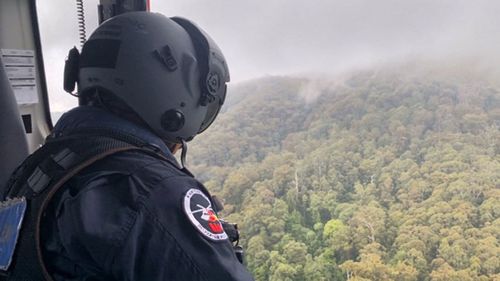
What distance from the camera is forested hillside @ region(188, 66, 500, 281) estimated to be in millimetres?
2898

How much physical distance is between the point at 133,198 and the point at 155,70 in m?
0.36

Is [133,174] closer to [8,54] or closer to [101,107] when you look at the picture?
[101,107]

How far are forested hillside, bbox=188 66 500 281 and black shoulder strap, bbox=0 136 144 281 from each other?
5.85ft

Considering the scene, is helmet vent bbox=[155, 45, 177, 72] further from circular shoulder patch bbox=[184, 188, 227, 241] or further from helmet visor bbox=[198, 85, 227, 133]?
circular shoulder patch bbox=[184, 188, 227, 241]

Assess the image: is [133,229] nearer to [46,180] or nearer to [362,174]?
[46,180]

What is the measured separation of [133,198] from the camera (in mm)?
841

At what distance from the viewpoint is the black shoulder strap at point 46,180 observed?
86 cm

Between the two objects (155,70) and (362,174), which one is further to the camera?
(362,174)

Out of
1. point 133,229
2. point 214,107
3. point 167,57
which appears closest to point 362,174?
point 214,107

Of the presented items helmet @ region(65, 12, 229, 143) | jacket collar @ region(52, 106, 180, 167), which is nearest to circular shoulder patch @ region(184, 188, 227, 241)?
jacket collar @ region(52, 106, 180, 167)

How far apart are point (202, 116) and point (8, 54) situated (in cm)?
116

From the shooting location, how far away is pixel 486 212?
2945 millimetres

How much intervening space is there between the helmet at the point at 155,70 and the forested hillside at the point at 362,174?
5.07ft

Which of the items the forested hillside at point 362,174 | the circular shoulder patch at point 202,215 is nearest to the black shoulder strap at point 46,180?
the circular shoulder patch at point 202,215
